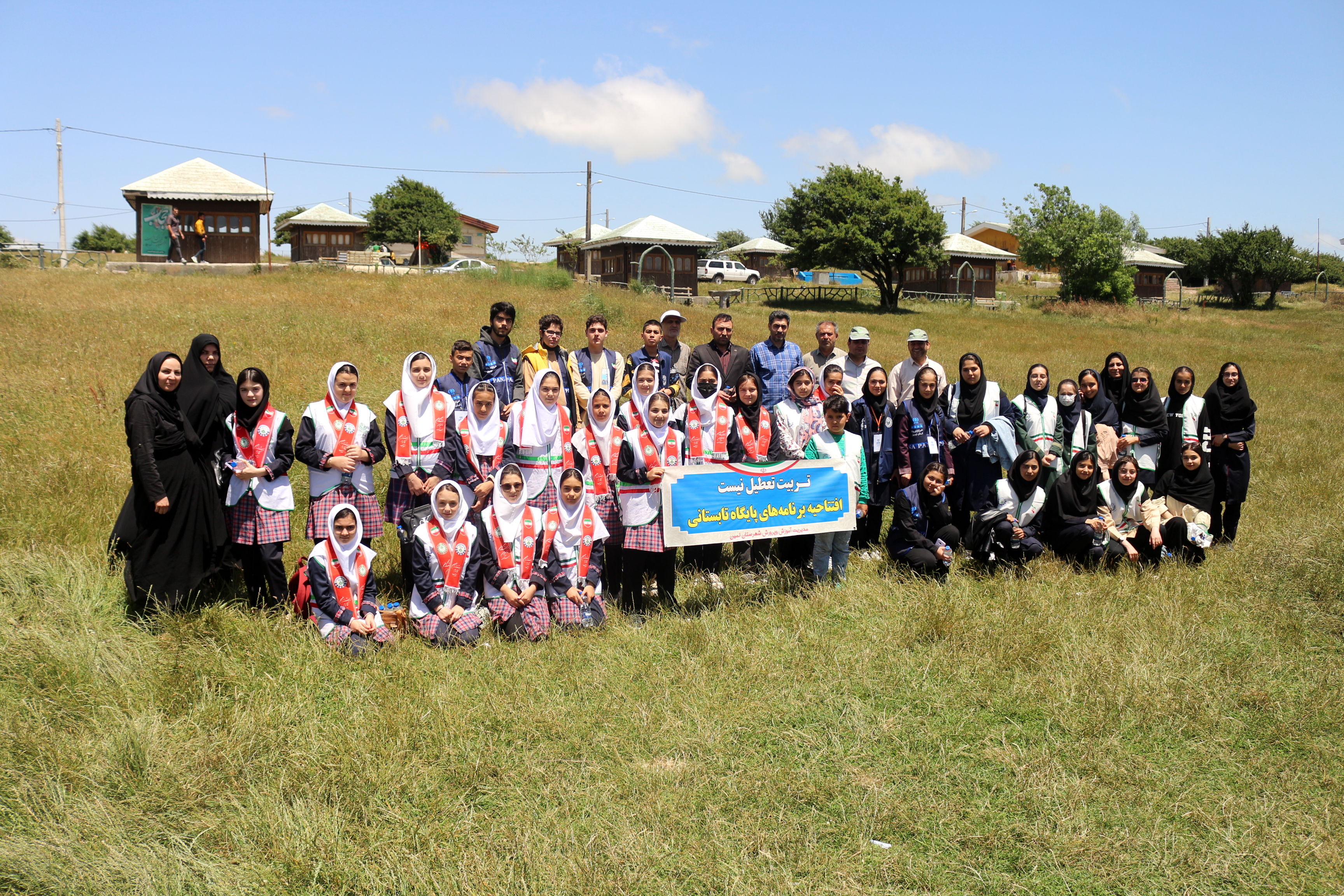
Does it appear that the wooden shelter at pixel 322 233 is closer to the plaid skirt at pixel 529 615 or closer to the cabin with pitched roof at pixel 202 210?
the cabin with pitched roof at pixel 202 210

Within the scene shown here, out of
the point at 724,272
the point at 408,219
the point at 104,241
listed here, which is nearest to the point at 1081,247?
the point at 724,272

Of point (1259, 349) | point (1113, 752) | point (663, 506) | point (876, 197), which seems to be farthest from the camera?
point (876, 197)

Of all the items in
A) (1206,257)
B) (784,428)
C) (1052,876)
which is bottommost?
(1052,876)

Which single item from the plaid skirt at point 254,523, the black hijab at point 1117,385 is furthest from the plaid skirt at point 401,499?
the black hijab at point 1117,385

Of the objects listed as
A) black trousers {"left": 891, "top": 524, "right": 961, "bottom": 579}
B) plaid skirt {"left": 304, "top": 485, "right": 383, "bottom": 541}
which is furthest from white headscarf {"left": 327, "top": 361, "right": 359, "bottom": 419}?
black trousers {"left": 891, "top": 524, "right": 961, "bottom": 579}

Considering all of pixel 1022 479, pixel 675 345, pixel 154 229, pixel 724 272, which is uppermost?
pixel 724 272

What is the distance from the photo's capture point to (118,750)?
4.00 meters

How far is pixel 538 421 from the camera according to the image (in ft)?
19.6

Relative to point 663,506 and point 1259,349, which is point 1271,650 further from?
point 1259,349

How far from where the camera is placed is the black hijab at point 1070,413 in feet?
24.2

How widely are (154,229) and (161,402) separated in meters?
27.2

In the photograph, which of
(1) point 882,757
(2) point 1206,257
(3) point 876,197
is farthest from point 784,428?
(2) point 1206,257

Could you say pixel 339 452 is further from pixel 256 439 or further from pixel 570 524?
pixel 570 524

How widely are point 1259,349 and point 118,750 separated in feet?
100
